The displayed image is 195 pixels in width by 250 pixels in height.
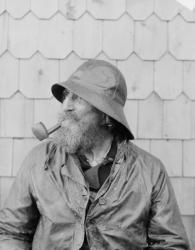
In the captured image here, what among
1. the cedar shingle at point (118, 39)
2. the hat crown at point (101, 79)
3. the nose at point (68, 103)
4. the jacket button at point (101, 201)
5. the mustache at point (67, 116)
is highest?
the cedar shingle at point (118, 39)

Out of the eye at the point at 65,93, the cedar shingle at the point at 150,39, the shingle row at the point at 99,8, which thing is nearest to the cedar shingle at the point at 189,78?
the cedar shingle at the point at 150,39

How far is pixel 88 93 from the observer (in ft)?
10.6

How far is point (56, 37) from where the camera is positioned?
4031 mm

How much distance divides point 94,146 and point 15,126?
78 centimetres

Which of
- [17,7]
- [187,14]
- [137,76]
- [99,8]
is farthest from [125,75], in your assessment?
[17,7]

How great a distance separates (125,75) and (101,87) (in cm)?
82

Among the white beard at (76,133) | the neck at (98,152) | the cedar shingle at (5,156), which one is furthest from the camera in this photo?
the cedar shingle at (5,156)

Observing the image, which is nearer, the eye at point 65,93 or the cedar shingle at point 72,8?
the eye at point 65,93

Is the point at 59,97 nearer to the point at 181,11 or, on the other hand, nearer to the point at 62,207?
the point at 62,207

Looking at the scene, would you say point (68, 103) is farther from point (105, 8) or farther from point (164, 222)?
point (105, 8)

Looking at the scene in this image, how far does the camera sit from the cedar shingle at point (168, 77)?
4.07 meters

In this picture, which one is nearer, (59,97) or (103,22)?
(59,97)

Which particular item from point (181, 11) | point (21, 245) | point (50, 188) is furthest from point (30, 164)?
point (181, 11)

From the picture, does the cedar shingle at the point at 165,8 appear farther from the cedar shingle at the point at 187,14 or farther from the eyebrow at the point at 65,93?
the eyebrow at the point at 65,93
